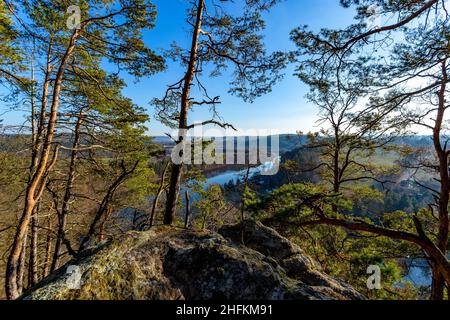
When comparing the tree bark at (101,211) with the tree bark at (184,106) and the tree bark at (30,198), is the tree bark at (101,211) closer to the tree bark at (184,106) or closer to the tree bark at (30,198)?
the tree bark at (184,106)

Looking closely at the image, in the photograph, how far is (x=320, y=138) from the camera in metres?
10.9

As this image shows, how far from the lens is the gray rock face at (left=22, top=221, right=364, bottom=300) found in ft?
4.83

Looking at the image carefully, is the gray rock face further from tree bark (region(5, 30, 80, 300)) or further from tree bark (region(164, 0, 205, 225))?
tree bark (region(5, 30, 80, 300))

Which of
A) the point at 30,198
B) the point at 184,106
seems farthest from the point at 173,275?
the point at 30,198

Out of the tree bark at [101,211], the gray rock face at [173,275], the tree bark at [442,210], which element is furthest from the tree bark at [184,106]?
the tree bark at [442,210]

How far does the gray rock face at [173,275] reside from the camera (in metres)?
1.47

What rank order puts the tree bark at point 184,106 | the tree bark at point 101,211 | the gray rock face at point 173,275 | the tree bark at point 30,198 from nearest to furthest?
the gray rock face at point 173,275 → the tree bark at point 101,211 → the tree bark at point 30,198 → the tree bark at point 184,106

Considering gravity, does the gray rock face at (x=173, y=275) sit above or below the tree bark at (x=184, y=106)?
below

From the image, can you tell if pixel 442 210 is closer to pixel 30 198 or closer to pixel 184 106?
pixel 184 106

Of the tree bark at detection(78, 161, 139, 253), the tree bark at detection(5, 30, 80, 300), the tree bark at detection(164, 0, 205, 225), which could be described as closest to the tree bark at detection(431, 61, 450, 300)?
the tree bark at detection(164, 0, 205, 225)

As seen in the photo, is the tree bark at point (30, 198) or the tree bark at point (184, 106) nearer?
the tree bark at point (30, 198)

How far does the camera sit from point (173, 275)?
5.68 ft

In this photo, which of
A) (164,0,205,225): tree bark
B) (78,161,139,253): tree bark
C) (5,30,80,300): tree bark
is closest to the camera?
(78,161,139,253): tree bark
